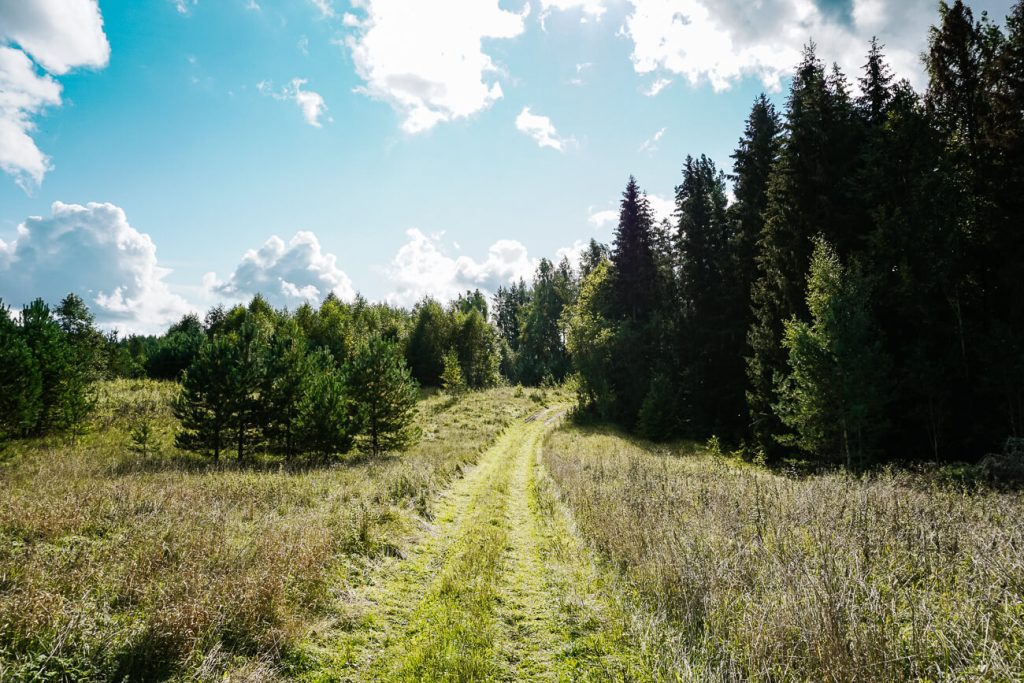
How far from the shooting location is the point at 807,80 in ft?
85.4

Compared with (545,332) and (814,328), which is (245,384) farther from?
(545,332)

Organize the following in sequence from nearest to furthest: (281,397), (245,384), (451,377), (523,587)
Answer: (523,587) → (245,384) → (281,397) → (451,377)

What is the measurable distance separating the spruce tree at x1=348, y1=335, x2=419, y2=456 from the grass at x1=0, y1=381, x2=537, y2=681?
391 inches

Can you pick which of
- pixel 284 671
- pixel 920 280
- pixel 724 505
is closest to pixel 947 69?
pixel 920 280

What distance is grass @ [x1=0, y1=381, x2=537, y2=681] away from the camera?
4.70 m

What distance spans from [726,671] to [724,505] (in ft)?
16.3

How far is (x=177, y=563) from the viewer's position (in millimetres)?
6711

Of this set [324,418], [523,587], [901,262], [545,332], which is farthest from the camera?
[545,332]

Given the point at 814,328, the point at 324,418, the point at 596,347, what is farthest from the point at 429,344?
the point at 814,328

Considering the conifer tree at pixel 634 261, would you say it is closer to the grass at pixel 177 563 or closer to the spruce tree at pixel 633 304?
the spruce tree at pixel 633 304

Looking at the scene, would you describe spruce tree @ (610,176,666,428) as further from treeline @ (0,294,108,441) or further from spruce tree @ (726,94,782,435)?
treeline @ (0,294,108,441)

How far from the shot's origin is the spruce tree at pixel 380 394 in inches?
989

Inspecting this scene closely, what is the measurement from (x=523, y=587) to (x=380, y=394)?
64.6 feet

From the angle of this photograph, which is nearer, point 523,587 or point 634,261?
point 523,587
